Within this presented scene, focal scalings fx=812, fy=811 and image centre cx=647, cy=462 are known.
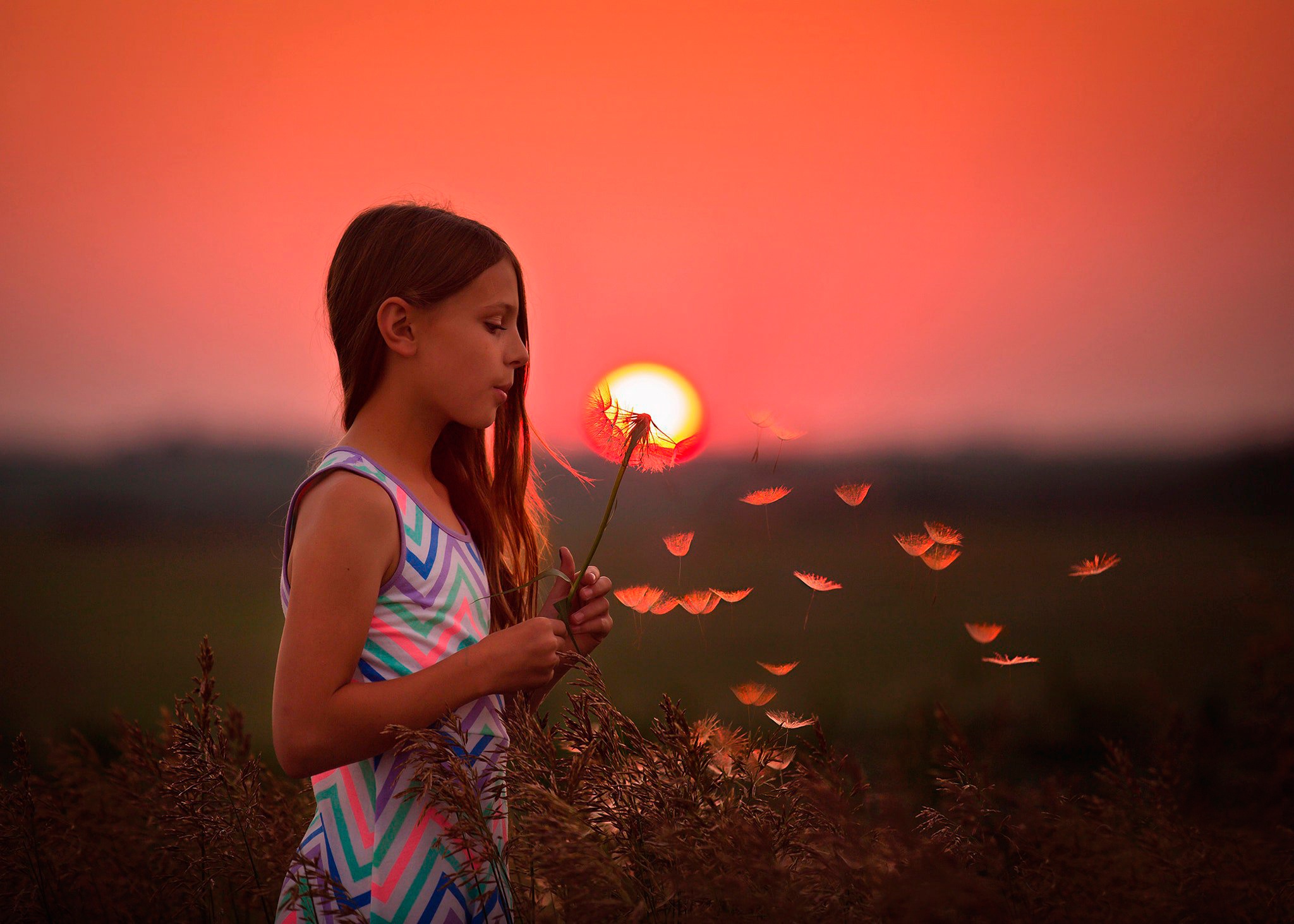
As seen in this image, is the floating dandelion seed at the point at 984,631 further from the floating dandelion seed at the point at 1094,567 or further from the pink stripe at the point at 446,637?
the pink stripe at the point at 446,637

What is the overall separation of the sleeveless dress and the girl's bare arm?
0.06 metres

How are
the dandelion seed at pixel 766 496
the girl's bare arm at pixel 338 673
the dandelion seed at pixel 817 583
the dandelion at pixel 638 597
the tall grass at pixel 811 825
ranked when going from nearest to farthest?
the tall grass at pixel 811 825 < the girl's bare arm at pixel 338 673 < the dandelion seed at pixel 766 496 < the dandelion at pixel 638 597 < the dandelion seed at pixel 817 583

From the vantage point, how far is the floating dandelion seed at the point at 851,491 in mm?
1590

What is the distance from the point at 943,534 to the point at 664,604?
56 centimetres

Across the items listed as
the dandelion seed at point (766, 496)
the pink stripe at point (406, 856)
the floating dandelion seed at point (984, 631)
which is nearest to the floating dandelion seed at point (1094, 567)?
the floating dandelion seed at point (984, 631)

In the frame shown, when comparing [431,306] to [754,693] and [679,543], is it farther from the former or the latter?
[754,693]

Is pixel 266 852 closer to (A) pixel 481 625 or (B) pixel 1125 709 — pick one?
(A) pixel 481 625

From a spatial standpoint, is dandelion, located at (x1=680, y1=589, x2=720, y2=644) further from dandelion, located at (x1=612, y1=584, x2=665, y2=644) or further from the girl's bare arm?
the girl's bare arm

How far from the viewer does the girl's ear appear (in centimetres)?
150

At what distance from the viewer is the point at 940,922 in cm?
90

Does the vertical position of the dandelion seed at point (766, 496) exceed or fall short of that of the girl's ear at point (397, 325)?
it falls short

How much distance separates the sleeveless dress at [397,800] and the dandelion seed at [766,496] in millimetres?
561

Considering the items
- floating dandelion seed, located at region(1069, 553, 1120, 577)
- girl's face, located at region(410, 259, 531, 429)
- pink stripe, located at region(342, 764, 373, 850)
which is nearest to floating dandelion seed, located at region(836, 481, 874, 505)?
floating dandelion seed, located at region(1069, 553, 1120, 577)

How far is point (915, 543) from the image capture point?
1579 millimetres
